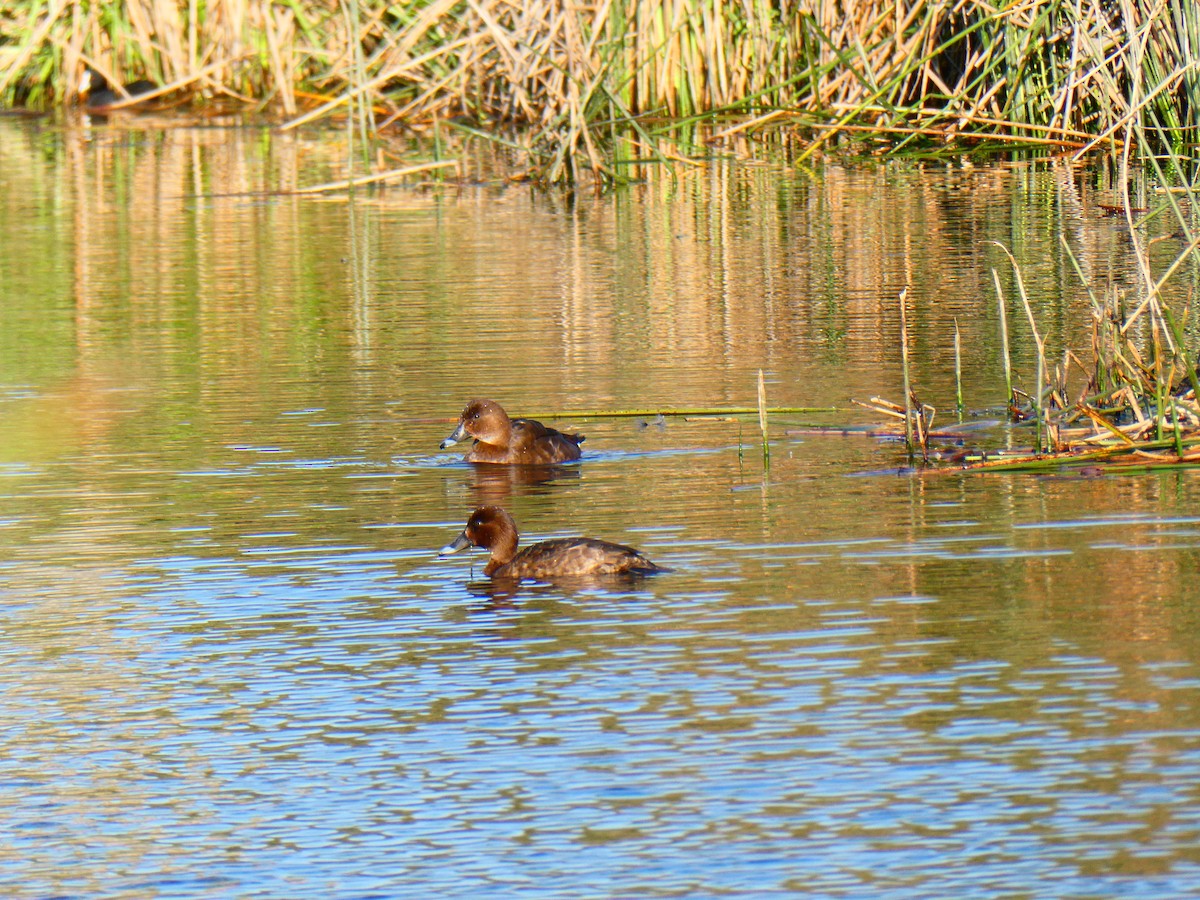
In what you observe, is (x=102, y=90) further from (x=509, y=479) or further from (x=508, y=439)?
(x=509, y=479)

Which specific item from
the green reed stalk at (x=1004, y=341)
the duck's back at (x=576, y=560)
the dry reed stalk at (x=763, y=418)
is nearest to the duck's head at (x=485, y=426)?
the dry reed stalk at (x=763, y=418)

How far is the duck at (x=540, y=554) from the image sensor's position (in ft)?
19.8

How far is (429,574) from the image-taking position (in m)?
6.39

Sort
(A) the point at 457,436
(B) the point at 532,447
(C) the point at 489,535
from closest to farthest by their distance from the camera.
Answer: (C) the point at 489,535 < (B) the point at 532,447 < (A) the point at 457,436

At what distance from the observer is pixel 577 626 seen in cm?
573

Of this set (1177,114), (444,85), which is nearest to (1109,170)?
(1177,114)

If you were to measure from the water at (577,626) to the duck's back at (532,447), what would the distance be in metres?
0.17

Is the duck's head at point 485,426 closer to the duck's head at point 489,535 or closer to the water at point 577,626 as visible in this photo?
the water at point 577,626

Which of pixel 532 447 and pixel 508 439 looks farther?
pixel 508 439

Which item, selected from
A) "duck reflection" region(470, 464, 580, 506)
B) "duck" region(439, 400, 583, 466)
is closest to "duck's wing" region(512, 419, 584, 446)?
"duck" region(439, 400, 583, 466)

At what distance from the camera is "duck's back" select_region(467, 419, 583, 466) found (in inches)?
313

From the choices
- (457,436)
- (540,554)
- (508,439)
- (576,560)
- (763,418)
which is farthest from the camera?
(457,436)

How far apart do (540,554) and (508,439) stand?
185 cm

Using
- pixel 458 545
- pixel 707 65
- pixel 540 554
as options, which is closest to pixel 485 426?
pixel 458 545
